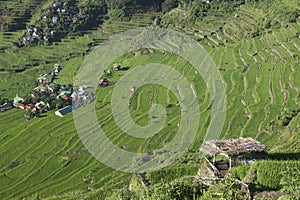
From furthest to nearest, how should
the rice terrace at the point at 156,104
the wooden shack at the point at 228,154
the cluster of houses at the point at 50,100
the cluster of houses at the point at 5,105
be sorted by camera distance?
the cluster of houses at the point at 5,105 → the cluster of houses at the point at 50,100 → the rice terrace at the point at 156,104 → the wooden shack at the point at 228,154

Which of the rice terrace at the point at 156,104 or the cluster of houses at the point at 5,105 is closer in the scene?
the rice terrace at the point at 156,104

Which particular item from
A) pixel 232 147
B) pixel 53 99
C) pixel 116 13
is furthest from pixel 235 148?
pixel 116 13

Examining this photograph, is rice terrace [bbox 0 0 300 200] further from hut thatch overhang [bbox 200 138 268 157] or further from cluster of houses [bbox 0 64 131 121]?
cluster of houses [bbox 0 64 131 121]

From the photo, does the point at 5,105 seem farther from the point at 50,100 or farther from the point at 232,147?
the point at 232,147

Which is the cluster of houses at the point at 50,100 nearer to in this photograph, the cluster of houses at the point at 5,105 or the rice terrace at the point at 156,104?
the cluster of houses at the point at 5,105

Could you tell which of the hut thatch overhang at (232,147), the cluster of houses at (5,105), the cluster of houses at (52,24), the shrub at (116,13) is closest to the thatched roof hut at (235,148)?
the hut thatch overhang at (232,147)

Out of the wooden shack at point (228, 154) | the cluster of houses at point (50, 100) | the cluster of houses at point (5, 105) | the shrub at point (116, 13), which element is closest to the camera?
the wooden shack at point (228, 154)
